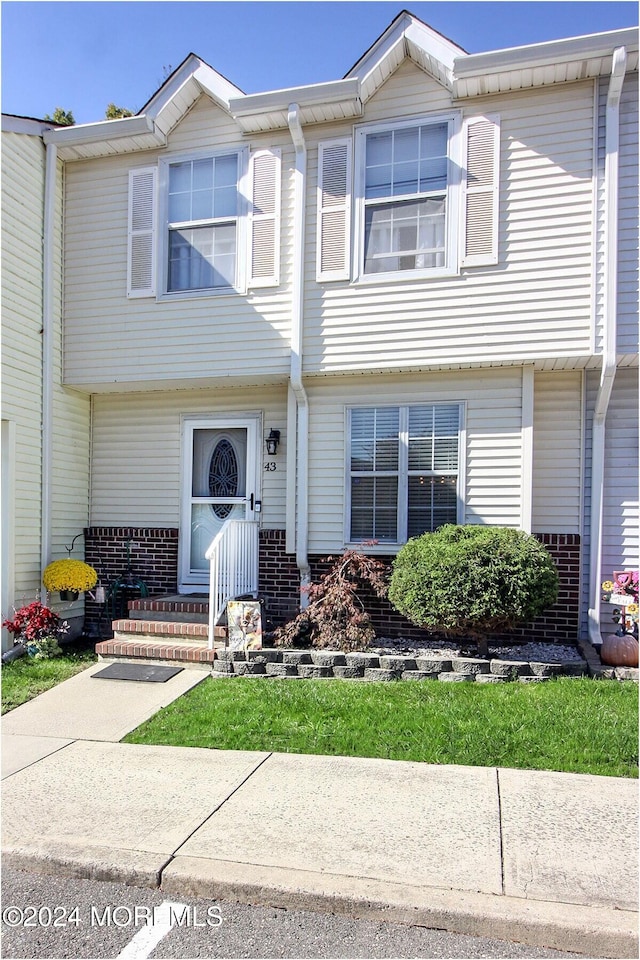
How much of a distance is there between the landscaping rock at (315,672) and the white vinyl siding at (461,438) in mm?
1800

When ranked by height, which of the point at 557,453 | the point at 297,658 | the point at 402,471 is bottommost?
the point at 297,658

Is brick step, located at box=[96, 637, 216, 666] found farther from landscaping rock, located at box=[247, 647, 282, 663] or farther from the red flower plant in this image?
the red flower plant

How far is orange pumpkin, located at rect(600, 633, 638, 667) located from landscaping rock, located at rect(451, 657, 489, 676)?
1.25m

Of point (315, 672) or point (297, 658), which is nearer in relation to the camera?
point (315, 672)

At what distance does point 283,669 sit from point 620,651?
322 cm

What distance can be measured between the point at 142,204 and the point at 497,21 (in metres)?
4.51

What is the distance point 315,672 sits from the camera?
637cm

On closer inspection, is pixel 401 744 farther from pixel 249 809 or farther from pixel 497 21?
pixel 497 21

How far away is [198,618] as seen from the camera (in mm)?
7344

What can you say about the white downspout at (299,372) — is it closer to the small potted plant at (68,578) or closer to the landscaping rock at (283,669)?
the landscaping rock at (283,669)

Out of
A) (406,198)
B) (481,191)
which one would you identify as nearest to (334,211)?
(406,198)

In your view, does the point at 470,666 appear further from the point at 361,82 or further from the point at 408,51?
the point at 408,51

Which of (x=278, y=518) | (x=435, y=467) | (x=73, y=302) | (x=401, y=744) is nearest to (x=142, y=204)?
(x=73, y=302)

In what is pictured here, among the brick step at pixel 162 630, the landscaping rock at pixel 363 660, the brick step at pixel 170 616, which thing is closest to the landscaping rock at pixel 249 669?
the brick step at pixel 162 630
